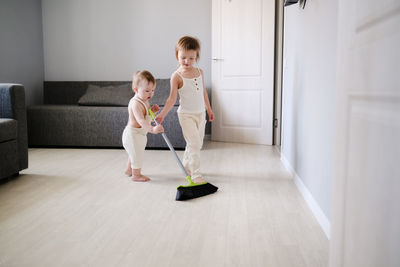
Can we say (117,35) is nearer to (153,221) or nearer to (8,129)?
(8,129)

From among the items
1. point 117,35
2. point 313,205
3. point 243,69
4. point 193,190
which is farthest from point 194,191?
point 117,35

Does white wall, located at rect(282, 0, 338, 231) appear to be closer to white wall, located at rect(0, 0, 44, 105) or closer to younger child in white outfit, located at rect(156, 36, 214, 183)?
younger child in white outfit, located at rect(156, 36, 214, 183)

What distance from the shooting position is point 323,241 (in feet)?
4.28

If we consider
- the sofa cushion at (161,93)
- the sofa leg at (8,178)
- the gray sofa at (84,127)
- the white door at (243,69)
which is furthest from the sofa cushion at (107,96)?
the sofa leg at (8,178)

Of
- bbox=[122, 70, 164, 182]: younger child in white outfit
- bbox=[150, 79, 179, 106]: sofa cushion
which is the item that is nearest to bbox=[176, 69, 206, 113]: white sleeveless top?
bbox=[122, 70, 164, 182]: younger child in white outfit

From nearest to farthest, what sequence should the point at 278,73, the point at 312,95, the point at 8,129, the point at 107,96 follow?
1. the point at 312,95
2. the point at 8,129
3. the point at 278,73
4. the point at 107,96

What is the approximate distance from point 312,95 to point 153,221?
102 centimetres

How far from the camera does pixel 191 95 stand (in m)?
2.14

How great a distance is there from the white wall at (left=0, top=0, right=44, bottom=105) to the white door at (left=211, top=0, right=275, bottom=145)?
89.4 inches

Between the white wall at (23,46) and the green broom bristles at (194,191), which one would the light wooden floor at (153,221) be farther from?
the white wall at (23,46)

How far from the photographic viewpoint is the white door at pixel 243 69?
359 cm

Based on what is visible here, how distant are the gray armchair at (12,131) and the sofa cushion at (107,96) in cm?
147

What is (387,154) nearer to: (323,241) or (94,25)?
(323,241)

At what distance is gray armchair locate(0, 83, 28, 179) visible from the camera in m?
2.07
